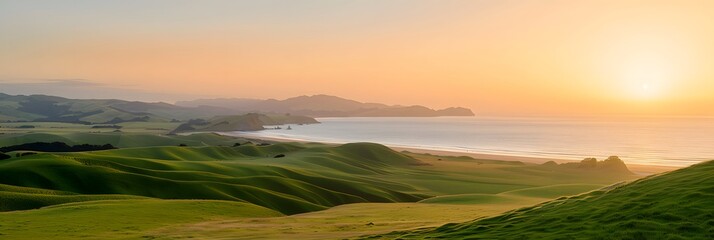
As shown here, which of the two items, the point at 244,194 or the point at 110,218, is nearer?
the point at 110,218

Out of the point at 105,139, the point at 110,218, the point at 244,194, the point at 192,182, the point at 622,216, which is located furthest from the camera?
the point at 105,139

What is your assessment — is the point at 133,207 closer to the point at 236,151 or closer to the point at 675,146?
the point at 236,151

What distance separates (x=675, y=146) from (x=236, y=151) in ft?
527

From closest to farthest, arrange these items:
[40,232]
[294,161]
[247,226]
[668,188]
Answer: [668,188] → [40,232] → [247,226] → [294,161]

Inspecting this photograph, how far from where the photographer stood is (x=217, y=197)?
61.4 meters

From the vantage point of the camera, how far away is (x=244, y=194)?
62.1 meters

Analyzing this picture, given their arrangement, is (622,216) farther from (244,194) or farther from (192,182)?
(192,182)

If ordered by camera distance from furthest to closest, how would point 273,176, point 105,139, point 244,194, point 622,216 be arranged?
point 105,139
point 273,176
point 244,194
point 622,216

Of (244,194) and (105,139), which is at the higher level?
(105,139)

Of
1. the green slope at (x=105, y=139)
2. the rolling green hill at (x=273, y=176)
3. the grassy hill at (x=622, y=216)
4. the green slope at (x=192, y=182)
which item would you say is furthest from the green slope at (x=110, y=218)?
the green slope at (x=105, y=139)

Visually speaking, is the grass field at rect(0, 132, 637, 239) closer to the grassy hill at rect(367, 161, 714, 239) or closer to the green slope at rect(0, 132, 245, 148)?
the grassy hill at rect(367, 161, 714, 239)

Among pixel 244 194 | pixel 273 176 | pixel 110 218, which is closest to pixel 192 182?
pixel 244 194

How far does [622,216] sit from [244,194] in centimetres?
4916

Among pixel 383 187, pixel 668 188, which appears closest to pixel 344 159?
pixel 383 187
